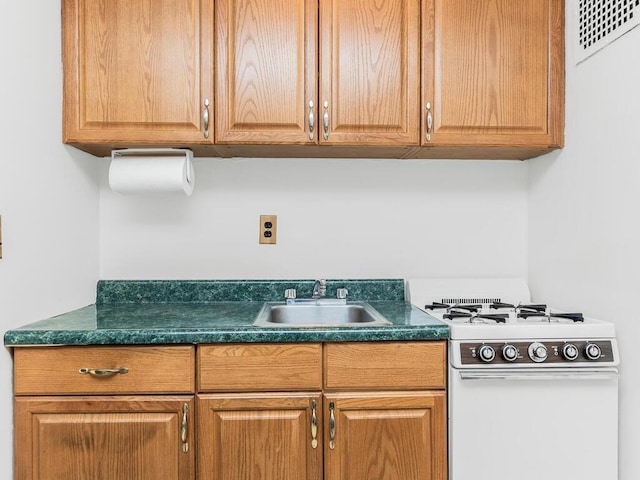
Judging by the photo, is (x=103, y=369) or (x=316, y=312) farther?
(x=316, y=312)

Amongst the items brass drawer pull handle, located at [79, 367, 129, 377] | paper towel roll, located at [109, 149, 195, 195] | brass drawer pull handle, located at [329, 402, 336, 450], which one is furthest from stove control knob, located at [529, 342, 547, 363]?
paper towel roll, located at [109, 149, 195, 195]

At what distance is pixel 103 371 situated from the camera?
1.29 m

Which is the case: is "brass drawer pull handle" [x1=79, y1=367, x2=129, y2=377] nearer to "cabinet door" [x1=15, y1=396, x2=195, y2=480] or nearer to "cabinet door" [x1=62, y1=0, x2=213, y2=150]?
"cabinet door" [x1=15, y1=396, x2=195, y2=480]

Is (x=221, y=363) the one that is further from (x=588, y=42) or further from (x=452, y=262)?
(x=588, y=42)

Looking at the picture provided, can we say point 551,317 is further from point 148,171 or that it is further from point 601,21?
point 148,171

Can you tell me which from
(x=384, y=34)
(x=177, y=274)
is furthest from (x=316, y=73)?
(x=177, y=274)

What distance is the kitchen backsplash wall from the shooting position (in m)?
1.88

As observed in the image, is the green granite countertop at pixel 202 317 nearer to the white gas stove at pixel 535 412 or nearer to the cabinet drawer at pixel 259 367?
the cabinet drawer at pixel 259 367

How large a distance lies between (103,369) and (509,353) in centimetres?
118

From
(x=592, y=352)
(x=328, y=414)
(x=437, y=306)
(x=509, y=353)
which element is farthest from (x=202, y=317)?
(x=592, y=352)

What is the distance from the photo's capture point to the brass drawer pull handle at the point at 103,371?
1.29 meters

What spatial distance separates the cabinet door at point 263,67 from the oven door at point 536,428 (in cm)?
103

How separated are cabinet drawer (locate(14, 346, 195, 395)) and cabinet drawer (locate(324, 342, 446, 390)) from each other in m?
0.42

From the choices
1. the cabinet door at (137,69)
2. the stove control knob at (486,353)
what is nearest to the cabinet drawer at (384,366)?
the stove control knob at (486,353)
